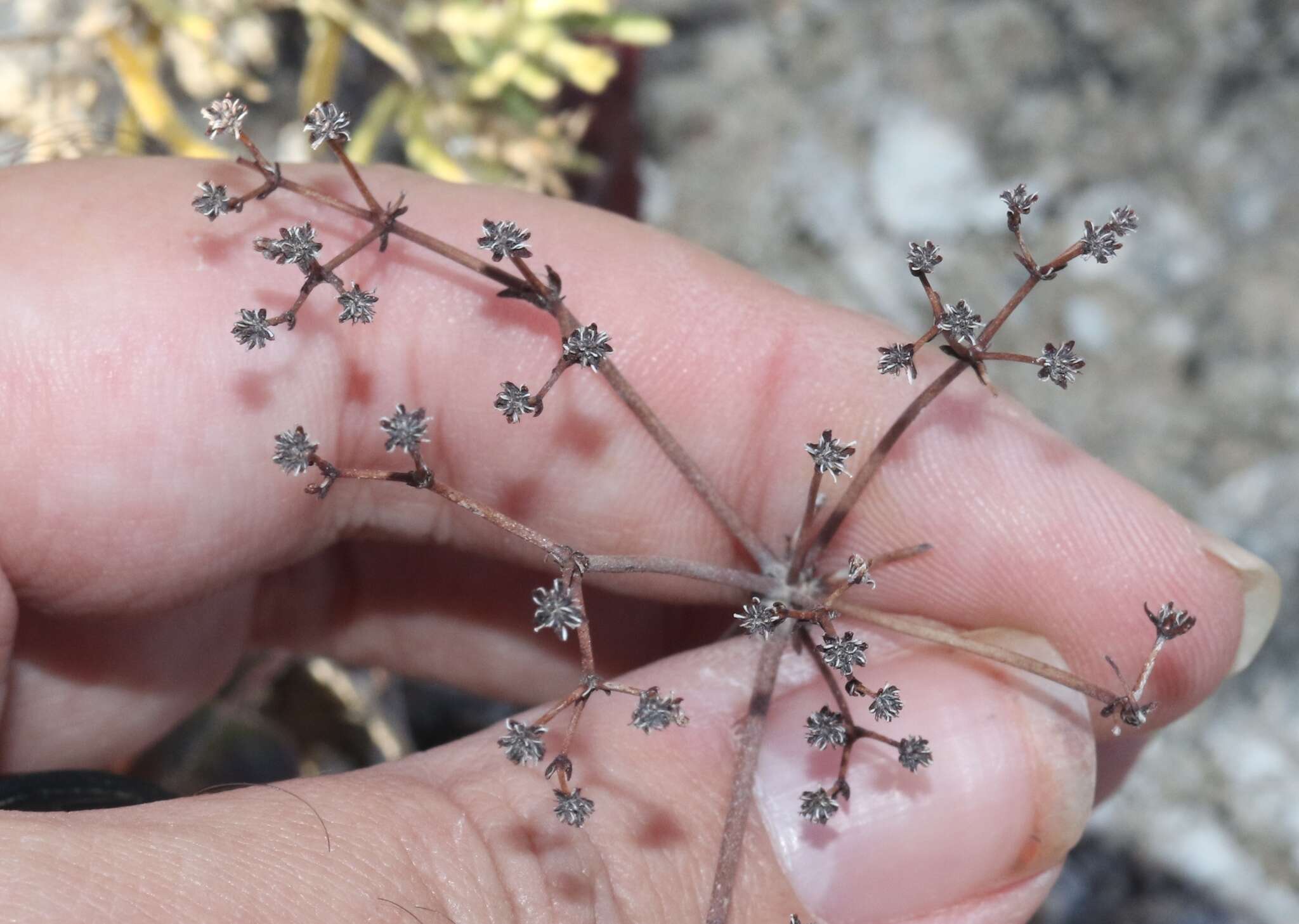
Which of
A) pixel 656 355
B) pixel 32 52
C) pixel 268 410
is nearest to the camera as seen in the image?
pixel 268 410

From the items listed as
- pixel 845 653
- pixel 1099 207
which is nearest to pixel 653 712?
pixel 845 653

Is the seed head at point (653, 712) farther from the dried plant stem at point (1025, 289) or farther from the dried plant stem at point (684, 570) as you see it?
the dried plant stem at point (1025, 289)

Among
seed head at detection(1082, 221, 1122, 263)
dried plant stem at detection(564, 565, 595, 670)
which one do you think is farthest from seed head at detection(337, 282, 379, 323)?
seed head at detection(1082, 221, 1122, 263)

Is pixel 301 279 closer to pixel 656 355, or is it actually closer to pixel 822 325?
pixel 656 355

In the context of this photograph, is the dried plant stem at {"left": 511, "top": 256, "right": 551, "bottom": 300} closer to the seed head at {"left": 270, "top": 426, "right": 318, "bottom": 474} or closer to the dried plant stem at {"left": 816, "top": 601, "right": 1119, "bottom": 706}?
the seed head at {"left": 270, "top": 426, "right": 318, "bottom": 474}

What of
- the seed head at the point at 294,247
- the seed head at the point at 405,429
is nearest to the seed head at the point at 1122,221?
the seed head at the point at 405,429

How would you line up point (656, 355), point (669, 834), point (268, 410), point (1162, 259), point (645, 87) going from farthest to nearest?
point (645, 87), point (1162, 259), point (656, 355), point (268, 410), point (669, 834)

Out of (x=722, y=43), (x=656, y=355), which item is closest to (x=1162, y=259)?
(x=722, y=43)
